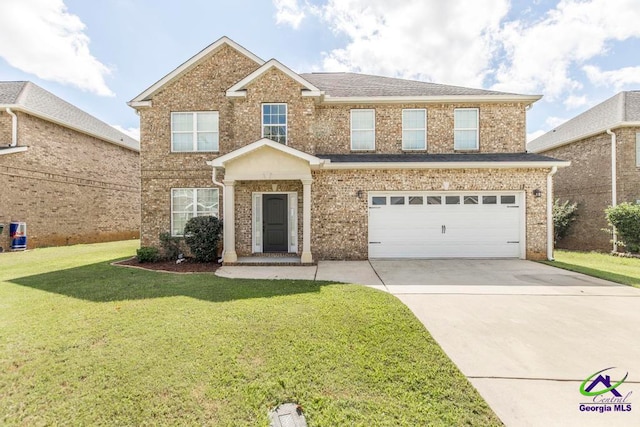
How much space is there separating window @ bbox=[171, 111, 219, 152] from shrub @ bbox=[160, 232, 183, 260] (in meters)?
3.47

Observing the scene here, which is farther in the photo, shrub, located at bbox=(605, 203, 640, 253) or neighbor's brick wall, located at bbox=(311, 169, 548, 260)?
shrub, located at bbox=(605, 203, 640, 253)

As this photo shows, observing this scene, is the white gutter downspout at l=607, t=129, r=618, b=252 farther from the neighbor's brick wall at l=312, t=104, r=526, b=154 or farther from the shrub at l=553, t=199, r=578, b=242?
the neighbor's brick wall at l=312, t=104, r=526, b=154

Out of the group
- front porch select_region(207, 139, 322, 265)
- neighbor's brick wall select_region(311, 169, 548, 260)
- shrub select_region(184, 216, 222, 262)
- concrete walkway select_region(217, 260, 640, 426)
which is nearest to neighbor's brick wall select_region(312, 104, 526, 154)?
neighbor's brick wall select_region(311, 169, 548, 260)

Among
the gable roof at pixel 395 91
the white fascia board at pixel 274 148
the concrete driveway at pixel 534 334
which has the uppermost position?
the gable roof at pixel 395 91

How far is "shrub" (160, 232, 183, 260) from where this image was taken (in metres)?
10.9

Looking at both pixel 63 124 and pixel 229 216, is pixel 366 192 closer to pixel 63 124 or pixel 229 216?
pixel 229 216

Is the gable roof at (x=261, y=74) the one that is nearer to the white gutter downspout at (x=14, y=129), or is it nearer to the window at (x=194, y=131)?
the window at (x=194, y=131)

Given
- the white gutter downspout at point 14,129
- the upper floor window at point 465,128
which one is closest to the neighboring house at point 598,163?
the upper floor window at point 465,128

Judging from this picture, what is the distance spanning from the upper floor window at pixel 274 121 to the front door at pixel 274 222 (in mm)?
2218

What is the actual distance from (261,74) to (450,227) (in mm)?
8833

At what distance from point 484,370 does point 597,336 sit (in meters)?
2.34

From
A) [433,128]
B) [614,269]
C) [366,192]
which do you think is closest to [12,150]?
[366,192]

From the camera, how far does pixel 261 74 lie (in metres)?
10.4

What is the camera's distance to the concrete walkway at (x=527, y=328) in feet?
9.46
